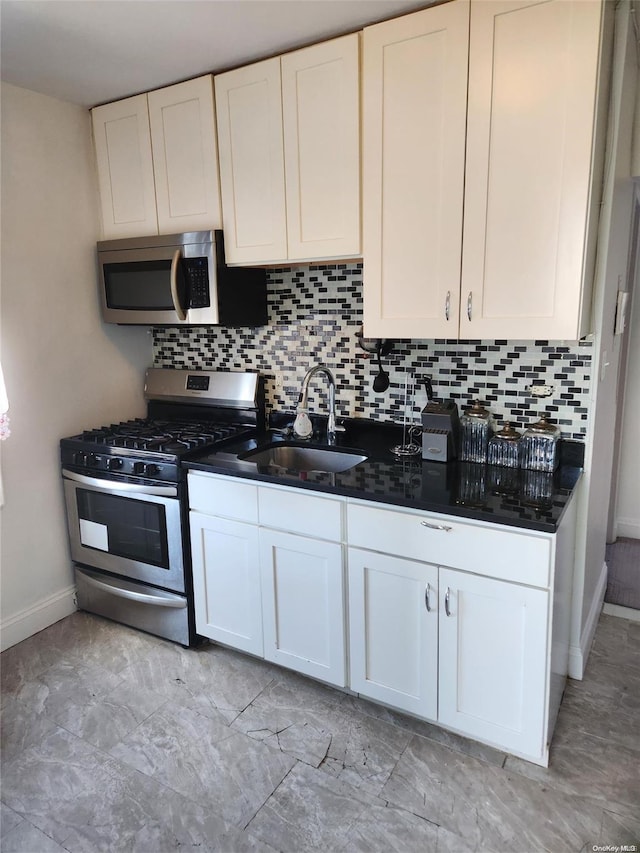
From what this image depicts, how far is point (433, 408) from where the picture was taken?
2193 mm

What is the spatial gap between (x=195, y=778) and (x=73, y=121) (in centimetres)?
270

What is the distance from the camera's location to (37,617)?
2643 millimetres

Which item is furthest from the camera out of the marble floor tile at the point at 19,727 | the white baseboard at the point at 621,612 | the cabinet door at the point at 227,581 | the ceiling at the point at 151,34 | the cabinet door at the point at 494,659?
the white baseboard at the point at 621,612

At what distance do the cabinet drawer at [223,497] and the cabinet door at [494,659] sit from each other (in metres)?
0.76

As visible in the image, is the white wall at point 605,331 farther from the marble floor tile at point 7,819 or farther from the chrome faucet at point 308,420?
the marble floor tile at point 7,819

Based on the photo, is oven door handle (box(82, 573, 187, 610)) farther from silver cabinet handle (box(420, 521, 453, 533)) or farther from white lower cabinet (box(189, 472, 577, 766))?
silver cabinet handle (box(420, 521, 453, 533))

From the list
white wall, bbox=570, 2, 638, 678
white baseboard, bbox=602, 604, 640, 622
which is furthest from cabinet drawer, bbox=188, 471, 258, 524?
white baseboard, bbox=602, 604, 640, 622

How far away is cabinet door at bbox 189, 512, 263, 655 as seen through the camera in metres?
2.21

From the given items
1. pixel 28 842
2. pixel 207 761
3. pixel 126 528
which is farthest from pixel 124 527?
pixel 28 842

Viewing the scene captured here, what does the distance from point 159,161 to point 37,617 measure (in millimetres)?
2123

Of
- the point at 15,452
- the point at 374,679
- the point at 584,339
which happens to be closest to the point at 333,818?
the point at 374,679

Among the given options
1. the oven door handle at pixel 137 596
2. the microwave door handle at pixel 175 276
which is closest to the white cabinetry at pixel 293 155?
the microwave door handle at pixel 175 276

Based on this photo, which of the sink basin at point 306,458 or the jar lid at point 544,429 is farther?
the sink basin at point 306,458

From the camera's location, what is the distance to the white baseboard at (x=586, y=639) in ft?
7.36
